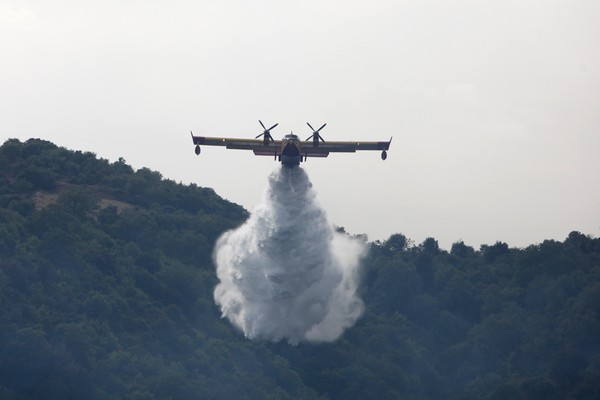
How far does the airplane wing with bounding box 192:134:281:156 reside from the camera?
282 feet

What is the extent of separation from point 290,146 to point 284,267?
421 inches

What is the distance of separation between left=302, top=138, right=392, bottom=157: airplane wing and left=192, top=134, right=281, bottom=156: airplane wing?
1.66m

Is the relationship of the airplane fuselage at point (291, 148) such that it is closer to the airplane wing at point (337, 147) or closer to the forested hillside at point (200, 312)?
the airplane wing at point (337, 147)

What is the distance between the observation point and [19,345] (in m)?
101

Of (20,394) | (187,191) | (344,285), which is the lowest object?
(20,394)

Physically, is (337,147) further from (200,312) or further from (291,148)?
(200,312)

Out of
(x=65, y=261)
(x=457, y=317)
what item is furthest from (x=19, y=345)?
(x=457, y=317)

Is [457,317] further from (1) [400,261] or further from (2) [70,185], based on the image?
(2) [70,185]

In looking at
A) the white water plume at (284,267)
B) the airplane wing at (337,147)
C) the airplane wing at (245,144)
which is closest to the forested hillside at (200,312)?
the white water plume at (284,267)

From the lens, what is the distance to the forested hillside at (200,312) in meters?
106

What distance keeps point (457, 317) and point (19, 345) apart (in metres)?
49.3

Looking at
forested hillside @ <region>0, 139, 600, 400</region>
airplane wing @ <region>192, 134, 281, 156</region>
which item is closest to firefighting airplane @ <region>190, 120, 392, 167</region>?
airplane wing @ <region>192, 134, 281, 156</region>

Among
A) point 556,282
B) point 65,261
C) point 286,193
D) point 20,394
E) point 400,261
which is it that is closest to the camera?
point 286,193

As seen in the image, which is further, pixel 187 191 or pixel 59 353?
pixel 187 191
